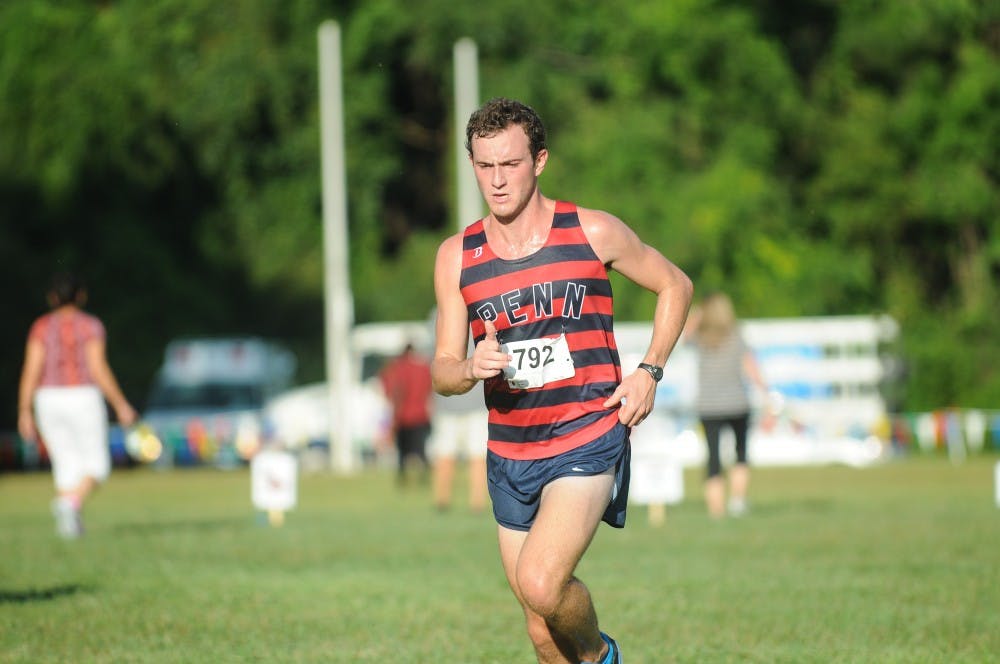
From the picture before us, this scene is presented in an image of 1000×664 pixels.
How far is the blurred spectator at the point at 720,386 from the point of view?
57.6 ft

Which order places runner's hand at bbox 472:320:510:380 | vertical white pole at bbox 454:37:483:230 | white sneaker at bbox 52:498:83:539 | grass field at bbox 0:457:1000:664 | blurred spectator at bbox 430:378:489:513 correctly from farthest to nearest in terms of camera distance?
1. vertical white pole at bbox 454:37:483:230
2. blurred spectator at bbox 430:378:489:513
3. white sneaker at bbox 52:498:83:539
4. grass field at bbox 0:457:1000:664
5. runner's hand at bbox 472:320:510:380

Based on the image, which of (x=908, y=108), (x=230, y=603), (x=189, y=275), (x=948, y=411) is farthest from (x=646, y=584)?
(x=189, y=275)

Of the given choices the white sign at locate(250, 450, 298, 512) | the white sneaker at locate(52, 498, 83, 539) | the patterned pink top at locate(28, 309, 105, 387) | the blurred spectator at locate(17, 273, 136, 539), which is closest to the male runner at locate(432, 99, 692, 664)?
the blurred spectator at locate(17, 273, 136, 539)

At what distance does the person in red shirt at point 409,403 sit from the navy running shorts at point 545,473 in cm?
1889

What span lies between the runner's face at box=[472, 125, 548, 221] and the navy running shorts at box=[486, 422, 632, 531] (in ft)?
3.10

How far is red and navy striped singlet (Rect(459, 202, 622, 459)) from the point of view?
6754 mm

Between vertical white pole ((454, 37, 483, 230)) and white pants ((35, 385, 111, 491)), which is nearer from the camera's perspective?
white pants ((35, 385, 111, 491))

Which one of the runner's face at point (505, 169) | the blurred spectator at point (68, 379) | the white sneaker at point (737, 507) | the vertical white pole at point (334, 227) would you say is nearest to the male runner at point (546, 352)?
the runner's face at point (505, 169)

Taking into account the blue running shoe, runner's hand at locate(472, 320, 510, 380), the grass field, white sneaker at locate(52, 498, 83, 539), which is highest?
runner's hand at locate(472, 320, 510, 380)

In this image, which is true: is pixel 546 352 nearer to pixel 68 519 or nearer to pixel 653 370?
pixel 653 370

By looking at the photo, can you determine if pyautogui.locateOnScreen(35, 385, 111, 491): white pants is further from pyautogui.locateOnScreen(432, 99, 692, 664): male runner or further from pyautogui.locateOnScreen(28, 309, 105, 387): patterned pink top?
pyautogui.locateOnScreen(432, 99, 692, 664): male runner

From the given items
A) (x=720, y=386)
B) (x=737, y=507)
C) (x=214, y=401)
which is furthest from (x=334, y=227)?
(x=720, y=386)

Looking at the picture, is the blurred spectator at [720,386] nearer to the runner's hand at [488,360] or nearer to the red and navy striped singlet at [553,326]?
the red and navy striped singlet at [553,326]

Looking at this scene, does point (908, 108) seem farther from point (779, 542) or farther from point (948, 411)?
point (779, 542)
